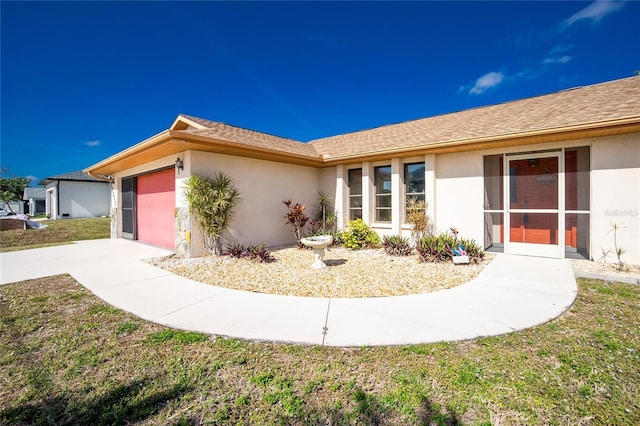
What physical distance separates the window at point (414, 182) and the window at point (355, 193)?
1.84m

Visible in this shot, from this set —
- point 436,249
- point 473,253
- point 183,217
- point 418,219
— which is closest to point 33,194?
point 183,217

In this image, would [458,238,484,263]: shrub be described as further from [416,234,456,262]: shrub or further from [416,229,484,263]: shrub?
[416,234,456,262]: shrub

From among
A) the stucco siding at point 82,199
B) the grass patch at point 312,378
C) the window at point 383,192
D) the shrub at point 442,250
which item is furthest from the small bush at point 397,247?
the stucco siding at point 82,199

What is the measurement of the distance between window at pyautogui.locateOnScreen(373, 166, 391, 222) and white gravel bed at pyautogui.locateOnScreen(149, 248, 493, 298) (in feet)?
7.70

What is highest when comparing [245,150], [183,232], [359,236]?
[245,150]

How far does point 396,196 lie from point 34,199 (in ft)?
185

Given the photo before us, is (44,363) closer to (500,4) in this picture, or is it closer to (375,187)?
(375,187)

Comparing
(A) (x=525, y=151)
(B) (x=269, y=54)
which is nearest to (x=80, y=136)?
(B) (x=269, y=54)

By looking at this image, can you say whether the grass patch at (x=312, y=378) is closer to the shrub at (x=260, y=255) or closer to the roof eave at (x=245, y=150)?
the shrub at (x=260, y=255)

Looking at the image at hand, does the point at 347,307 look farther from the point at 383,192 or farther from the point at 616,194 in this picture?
the point at 616,194

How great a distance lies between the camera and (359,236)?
9.34 meters

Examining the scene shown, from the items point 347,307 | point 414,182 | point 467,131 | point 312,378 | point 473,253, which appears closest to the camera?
point 312,378

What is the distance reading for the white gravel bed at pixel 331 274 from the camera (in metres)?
4.85

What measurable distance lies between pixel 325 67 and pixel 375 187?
8.25m
